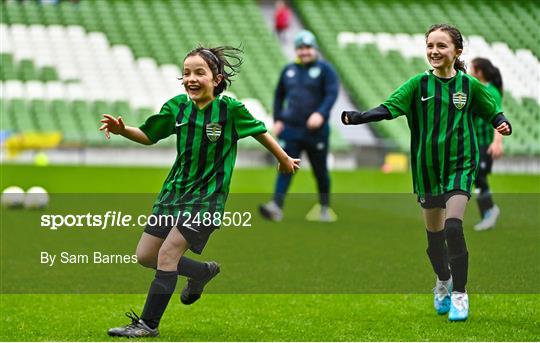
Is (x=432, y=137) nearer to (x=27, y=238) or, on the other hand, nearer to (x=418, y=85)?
(x=418, y=85)

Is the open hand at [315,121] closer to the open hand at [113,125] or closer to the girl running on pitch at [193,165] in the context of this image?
the girl running on pitch at [193,165]

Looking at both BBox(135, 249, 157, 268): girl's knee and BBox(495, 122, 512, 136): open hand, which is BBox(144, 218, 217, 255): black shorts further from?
BBox(495, 122, 512, 136): open hand

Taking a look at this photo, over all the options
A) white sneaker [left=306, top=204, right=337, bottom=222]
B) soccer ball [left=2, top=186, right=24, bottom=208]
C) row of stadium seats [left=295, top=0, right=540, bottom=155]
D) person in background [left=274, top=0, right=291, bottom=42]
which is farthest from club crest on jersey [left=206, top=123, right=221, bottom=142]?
person in background [left=274, top=0, right=291, bottom=42]

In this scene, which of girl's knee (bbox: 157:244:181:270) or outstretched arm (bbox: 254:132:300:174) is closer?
girl's knee (bbox: 157:244:181:270)

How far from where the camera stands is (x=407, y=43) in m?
28.5

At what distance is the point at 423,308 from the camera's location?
5867mm

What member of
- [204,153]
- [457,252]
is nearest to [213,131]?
[204,153]

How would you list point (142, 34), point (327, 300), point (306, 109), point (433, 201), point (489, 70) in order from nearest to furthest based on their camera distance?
1. point (433, 201)
2. point (327, 300)
3. point (489, 70)
4. point (306, 109)
5. point (142, 34)

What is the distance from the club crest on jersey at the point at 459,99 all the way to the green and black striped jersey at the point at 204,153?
102cm

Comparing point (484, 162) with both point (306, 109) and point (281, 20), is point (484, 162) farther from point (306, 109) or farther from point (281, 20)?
point (281, 20)

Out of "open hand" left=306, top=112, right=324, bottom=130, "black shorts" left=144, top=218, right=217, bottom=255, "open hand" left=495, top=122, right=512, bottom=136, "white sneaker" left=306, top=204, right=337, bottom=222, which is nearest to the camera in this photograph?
"black shorts" left=144, top=218, right=217, bottom=255

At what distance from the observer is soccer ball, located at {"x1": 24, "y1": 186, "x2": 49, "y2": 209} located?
435 inches

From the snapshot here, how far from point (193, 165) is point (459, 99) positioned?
4.65ft

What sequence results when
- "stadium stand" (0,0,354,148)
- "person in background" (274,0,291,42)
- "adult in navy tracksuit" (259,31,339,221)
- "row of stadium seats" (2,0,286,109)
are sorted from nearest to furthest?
"adult in navy tracksuit" (259,31,339,221) < "stadium stand" (0,0,354,148) < "row of stadium seats" (2,0,286,109) < "person in background" (274,0,291,42)
